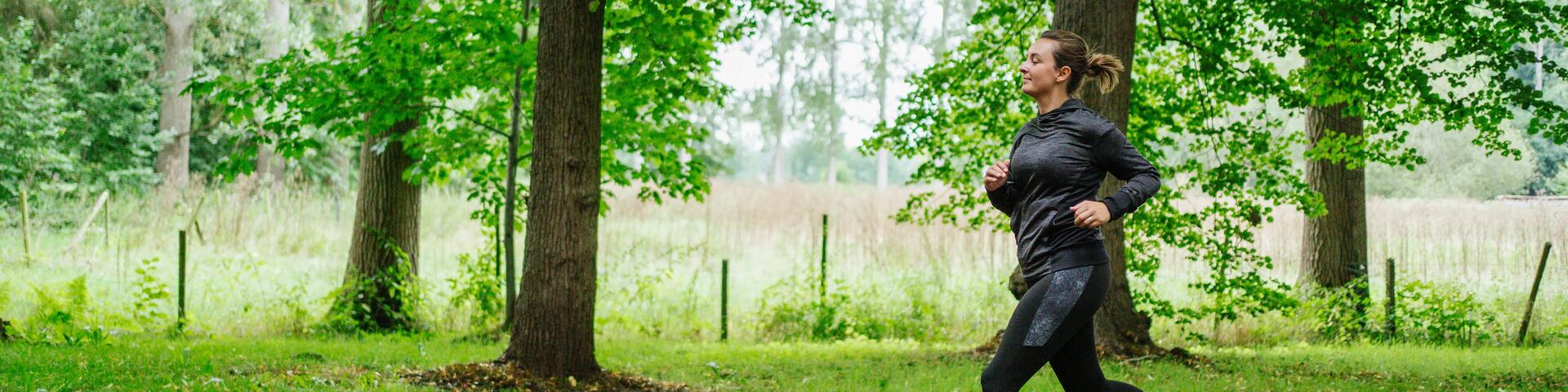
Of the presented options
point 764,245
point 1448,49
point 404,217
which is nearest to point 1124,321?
point 1448,49

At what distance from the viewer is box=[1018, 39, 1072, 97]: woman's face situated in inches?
131

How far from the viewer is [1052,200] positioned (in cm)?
316

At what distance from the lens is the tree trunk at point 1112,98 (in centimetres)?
664

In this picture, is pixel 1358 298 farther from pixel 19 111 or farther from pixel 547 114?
pixel 19 111

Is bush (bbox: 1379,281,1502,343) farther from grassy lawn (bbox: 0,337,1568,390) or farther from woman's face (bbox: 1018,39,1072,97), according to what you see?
woman's face (bbox: 1018,39,1072,97)

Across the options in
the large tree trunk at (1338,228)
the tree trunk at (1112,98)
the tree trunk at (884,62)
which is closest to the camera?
the tree trunk at (1112,98)

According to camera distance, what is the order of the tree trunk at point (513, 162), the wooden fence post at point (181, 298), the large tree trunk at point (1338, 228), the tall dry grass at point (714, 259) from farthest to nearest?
1. the large tree trunk at point (1338, 228)
2. the tall dry grass at point (714, 259)
3. the wooden fence post at point (181, 298)
4. the tree trunk at point (513, 162)

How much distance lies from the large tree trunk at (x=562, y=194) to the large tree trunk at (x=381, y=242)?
141 inches

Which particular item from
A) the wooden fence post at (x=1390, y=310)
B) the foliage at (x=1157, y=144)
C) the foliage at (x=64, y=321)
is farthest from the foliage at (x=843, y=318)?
the foliage at (x=64, y=321)

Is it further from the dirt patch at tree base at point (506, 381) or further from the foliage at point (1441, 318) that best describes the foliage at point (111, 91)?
the foliage at point (1441, 318)

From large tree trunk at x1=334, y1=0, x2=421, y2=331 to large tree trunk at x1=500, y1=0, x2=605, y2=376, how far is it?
11.7ft

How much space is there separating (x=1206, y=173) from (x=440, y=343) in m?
5.93

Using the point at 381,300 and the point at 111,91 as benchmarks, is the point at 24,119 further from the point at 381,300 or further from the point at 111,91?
the point at 381,300

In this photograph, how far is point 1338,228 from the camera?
10.3m
